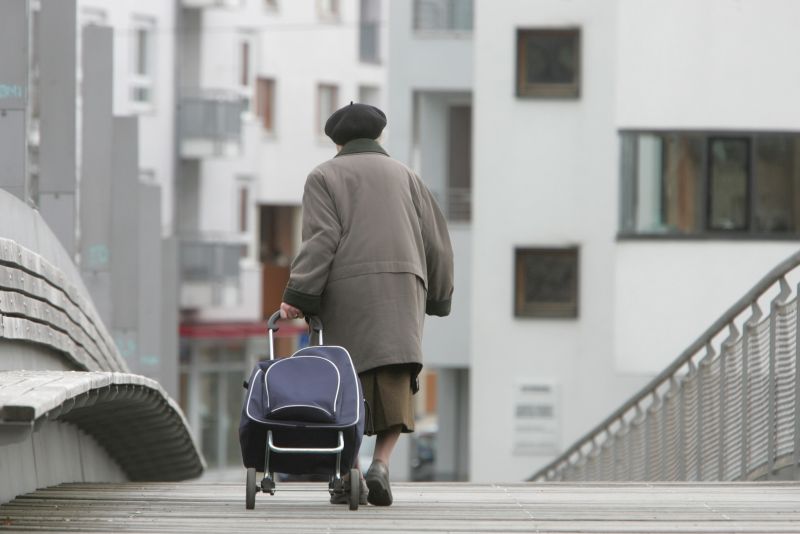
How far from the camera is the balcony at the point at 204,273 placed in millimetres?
47062

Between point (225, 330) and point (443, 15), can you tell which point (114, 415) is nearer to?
point (443, 15)

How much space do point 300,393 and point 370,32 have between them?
4876 cm

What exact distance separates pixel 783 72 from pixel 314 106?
2749 cm

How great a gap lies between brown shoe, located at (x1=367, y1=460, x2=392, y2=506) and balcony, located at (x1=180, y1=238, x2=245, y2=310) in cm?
3884

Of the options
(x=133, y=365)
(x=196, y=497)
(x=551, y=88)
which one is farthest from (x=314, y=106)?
(x=196, y=497)

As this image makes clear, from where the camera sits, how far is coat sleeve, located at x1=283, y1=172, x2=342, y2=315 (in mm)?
8320

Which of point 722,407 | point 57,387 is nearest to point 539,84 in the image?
point 722,407

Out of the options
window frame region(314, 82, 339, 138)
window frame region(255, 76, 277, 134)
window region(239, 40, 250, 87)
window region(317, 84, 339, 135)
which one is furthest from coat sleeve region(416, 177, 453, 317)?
window region(317, 84, 339, 135)

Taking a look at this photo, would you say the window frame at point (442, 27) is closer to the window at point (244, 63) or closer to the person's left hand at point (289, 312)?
the window at point (244, 63)

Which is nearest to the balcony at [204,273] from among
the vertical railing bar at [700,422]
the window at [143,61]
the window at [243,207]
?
the window at [243,207]

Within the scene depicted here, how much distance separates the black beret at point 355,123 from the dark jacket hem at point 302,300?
74 centimetres

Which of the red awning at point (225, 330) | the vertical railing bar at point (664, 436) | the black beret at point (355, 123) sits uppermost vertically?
the black beret at point (355, 123)

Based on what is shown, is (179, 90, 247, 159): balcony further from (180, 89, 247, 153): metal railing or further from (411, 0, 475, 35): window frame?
(411, 0, 475, 35): window frame

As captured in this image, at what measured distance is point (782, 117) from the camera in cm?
2767
